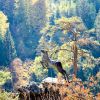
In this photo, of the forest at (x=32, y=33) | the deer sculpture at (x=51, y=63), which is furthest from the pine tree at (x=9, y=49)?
the deer sculpture at (x=51, y=63)

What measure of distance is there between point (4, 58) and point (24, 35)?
47.6ft

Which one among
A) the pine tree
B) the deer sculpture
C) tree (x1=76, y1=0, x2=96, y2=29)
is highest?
the deer sculpture

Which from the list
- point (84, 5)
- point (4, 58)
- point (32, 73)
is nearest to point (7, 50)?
point (4, 58)

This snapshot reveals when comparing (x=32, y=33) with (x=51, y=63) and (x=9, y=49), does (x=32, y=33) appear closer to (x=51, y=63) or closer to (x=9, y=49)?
(x=9, y=49)

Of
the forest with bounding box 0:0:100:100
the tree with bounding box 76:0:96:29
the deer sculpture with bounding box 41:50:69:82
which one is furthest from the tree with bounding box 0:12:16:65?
the deer sculpture with bounding box 41:50:69:82

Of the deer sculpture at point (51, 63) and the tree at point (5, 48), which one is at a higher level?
the deer sculpture at point (51, 63)

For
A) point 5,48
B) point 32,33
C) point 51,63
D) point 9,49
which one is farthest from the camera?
point 32,33

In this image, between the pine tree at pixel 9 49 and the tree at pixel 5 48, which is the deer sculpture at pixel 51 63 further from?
the pine tree at pixel 9 49

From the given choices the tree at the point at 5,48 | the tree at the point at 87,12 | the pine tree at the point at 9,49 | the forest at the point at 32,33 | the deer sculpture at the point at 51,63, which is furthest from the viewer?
the tree at the point at 87,12

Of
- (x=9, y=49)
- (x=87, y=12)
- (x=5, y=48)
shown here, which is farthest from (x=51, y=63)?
(x=87, y=12)

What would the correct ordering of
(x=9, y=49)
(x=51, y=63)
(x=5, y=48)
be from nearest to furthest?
(x=51, y=63)
(x=5, y=48)
(x=9, y=49)

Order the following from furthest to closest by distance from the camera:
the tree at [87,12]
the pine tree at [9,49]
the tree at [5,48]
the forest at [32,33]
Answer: the tree at [87,12], the pine tree at [9,49], the tree at [5,48], the forest at [32,33]

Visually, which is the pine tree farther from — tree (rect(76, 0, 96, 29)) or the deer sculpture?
the deer sculpture

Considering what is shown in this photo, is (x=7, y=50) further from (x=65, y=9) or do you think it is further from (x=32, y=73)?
(x=65, y=9)
